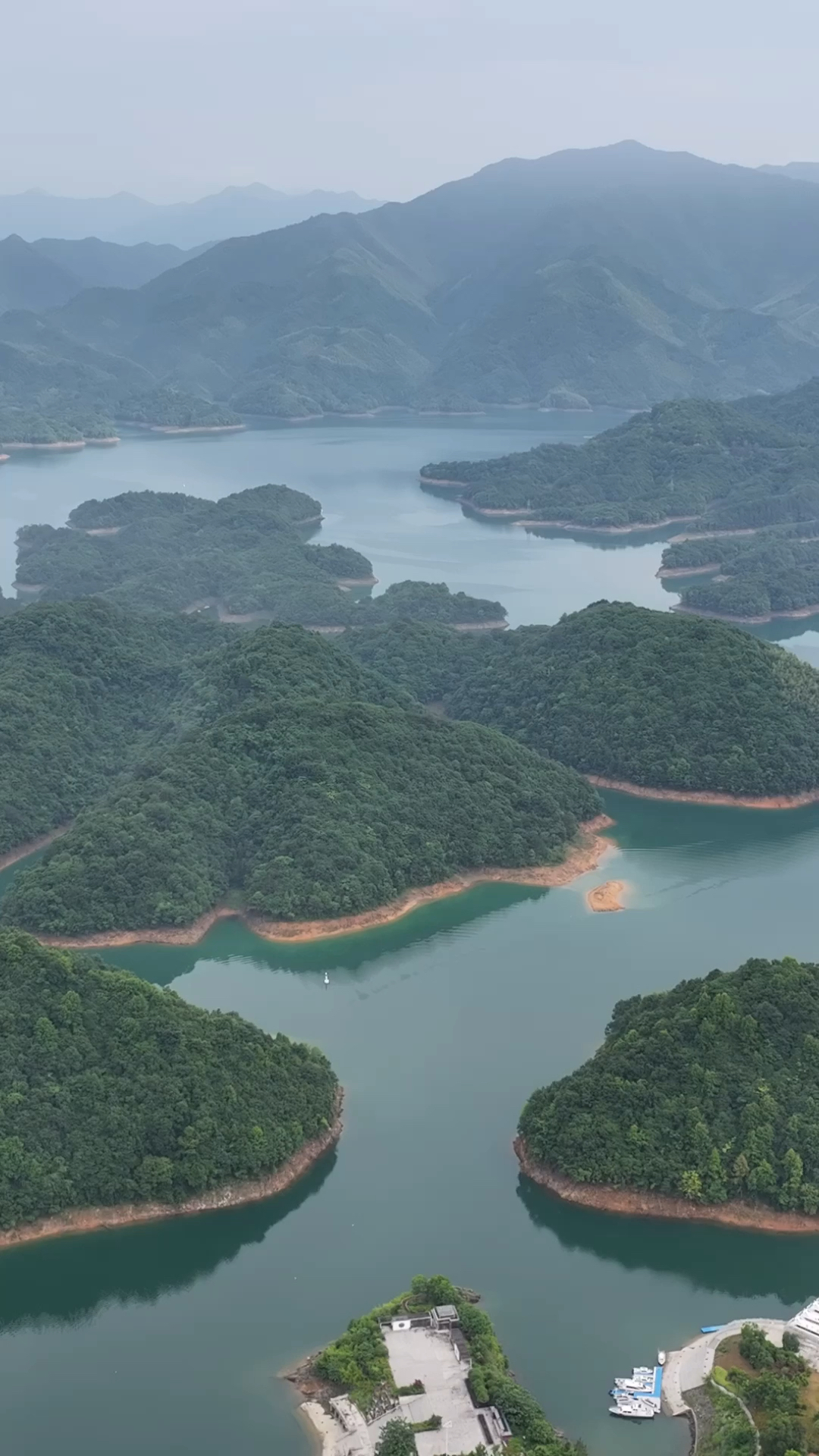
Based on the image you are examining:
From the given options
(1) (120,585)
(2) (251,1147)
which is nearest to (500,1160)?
(2) (251,1147)

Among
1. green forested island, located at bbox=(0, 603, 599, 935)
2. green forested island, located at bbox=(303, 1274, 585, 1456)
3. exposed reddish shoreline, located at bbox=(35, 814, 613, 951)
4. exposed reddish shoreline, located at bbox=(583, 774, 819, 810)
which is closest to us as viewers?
green forested island, located at bbox=(303, 1274, 585, 1456)

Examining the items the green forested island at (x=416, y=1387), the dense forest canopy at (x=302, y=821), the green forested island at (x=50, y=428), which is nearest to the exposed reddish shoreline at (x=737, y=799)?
the dense forest canopy at (x=302, y=821)

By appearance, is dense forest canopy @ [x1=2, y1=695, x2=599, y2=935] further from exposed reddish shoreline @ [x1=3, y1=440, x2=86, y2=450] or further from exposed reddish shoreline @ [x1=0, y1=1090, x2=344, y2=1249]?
exposed reddish shoreline @ [x1=3, y1=440, x2=86, y2=450]

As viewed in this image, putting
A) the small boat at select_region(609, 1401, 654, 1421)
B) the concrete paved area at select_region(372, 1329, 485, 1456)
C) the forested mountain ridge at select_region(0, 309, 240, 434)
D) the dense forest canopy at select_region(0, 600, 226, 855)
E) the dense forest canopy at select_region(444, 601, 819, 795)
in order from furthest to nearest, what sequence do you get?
the forested mountain ridge at select_region(0, 309, 240, 434) → the dense forest canopy at select_region(444, 601, 819, 795) → the dense forest canopy at select_region(0, 600, 226, 855) → the small boat at select_region(609, 1401, 654, 1421) → the concrete paved area at select_region(372, 1329, 485, 1456)

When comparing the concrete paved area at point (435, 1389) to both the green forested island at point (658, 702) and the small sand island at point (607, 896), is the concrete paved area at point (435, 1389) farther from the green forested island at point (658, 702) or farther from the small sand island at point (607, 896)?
the green forested island at point (658, 702)

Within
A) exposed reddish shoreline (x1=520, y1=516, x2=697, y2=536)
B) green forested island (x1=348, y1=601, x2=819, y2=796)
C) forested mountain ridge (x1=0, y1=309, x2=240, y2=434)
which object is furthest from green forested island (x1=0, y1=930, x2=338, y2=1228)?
forested mountain ridge (x1=0, y1=309, x2=240, y2=434)

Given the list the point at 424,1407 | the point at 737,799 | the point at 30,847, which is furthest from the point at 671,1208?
the point at 30,847
